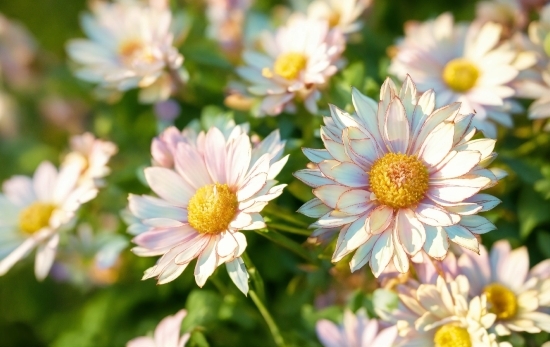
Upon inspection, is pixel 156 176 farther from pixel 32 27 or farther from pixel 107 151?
pixel 32 27

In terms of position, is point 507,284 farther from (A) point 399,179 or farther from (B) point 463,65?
(B) point 463,65

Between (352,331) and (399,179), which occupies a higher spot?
(399,179)

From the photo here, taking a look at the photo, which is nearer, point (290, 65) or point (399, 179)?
point (399, 179)

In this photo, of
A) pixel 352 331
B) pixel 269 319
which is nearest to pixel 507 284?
pixel 352 331

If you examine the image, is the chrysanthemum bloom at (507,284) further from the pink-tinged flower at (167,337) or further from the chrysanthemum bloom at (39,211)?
the chrysanthemum bloom at (39,211)

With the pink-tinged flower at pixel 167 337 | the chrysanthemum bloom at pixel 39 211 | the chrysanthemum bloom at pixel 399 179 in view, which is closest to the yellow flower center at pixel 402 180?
the chrysanthemum bloom at pixel 399 179

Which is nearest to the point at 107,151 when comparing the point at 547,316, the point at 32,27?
the point at 547,316
